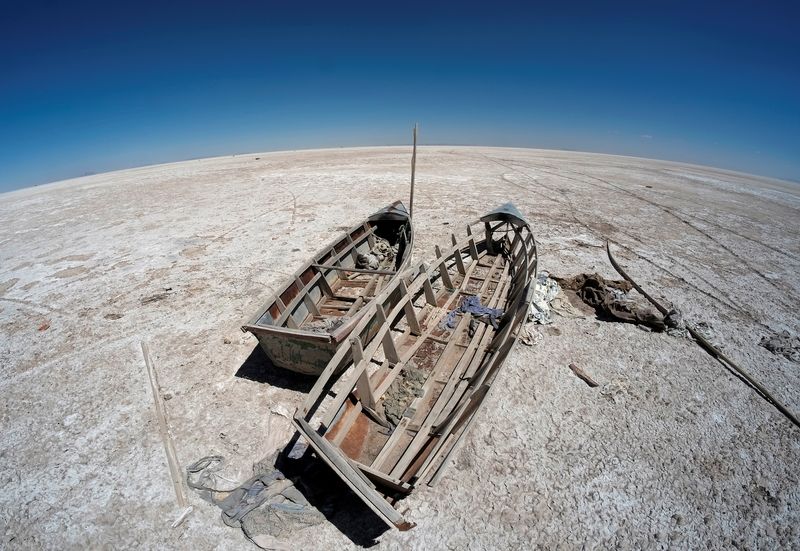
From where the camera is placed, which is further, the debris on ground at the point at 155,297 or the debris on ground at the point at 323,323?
the debris on ground at the point at 155,297

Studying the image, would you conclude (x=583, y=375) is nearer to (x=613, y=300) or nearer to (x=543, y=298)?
(x=543, y=298)

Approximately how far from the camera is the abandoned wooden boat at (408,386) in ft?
13.1

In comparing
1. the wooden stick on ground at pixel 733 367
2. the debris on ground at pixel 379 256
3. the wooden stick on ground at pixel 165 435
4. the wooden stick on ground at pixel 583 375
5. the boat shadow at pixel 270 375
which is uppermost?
the debris on ground at pixel 379 256

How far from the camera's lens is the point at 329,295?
28.6 feet

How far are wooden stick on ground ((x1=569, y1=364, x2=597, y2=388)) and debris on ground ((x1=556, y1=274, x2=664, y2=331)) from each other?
90.1 inches

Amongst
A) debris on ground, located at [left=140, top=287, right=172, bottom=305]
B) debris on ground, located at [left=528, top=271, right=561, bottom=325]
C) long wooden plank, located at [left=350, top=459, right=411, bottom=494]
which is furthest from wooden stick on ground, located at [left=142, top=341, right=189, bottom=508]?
debris on ground, located at [left=528, top=271, right=561, bottom=325]

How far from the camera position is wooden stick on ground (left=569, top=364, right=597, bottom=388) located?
618cm

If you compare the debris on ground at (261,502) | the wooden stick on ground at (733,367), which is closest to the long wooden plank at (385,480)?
the debris on ground at (261,502)

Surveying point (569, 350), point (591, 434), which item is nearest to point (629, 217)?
point (569, 350)

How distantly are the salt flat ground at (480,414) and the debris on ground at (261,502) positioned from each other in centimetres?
17

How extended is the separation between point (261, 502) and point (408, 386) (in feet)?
8.59

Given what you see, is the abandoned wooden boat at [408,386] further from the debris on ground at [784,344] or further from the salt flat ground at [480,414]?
the debris on ground at [784,344]

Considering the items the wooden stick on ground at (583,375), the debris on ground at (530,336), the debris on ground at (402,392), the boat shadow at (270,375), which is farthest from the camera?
the debris on ground at (530,336)

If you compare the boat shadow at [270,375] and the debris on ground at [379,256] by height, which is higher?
the debris on ground at [379,256]
